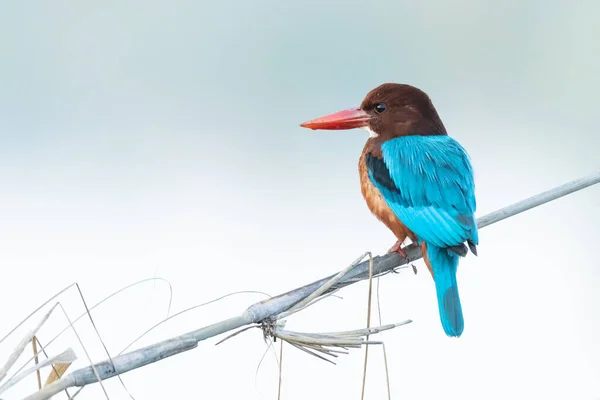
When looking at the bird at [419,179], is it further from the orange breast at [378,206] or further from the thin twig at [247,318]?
the thin twig at [247,318]

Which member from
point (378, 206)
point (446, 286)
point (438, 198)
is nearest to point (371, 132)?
point (378, 206)

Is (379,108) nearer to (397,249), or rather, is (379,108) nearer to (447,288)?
(397,249)

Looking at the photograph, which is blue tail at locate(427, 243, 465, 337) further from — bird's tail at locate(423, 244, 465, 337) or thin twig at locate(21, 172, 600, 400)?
thin twig at locate(21, 172, 600, 400)

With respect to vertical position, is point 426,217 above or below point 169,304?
above

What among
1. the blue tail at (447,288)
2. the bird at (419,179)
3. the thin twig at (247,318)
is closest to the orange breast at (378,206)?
the bird at (419,179)

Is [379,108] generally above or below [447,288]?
above

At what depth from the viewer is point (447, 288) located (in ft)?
4.50

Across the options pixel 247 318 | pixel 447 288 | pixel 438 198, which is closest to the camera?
pixel 247 318

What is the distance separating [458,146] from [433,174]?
0.14 m

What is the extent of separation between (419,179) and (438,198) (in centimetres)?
7

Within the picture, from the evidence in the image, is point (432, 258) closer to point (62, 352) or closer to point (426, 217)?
point (426, 217)

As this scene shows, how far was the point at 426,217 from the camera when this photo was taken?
57.2 inches

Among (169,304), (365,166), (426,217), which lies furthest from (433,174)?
(169,304)

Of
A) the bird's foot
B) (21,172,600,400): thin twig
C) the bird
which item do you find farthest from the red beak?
(21,172,600,400): thin twig
